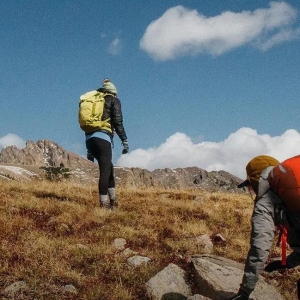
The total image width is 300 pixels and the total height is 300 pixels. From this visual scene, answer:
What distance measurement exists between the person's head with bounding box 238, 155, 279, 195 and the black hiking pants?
6179mm

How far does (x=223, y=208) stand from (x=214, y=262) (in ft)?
16.5

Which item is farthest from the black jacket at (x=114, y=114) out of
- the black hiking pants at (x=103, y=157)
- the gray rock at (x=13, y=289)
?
the gray rock at (x=13, y=289)

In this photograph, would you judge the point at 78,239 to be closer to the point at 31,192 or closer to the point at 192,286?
the point at 192,286

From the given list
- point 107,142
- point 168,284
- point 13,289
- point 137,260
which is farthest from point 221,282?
point 107,142

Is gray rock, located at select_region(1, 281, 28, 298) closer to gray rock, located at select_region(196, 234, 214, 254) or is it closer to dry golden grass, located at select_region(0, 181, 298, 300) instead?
dry golden grass, located at select_region(0, 181, 298, 300)

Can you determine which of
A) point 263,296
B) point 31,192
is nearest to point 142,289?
point 263,296

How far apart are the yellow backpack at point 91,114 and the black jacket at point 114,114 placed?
0.11m

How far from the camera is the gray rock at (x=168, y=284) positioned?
709 cm

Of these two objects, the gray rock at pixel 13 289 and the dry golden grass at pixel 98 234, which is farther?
the dry golden grass at pixel 98 234

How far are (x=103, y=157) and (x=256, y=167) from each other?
6.35m

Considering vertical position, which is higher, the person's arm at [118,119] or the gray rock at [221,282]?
the person's arm at [118,119]

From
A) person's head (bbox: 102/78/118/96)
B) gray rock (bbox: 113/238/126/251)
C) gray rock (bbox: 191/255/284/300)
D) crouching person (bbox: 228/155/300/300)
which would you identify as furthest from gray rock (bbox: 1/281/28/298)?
person's head (bbox: 102/78/118/96)

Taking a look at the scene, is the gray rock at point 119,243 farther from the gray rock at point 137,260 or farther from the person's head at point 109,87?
the person's head at point 109,87

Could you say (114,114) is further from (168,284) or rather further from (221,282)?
(221,282)
